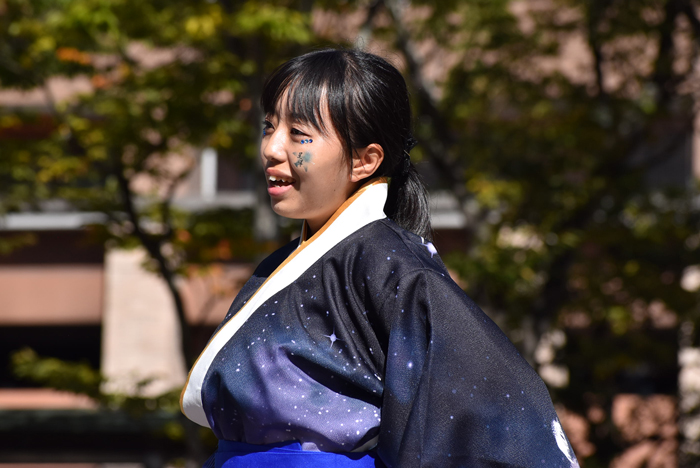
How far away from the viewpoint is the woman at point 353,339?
3.92 feet

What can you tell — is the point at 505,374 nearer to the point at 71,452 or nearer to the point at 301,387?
Answer: the point at 301,387

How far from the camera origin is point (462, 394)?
47.0 inches

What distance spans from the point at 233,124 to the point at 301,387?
3792 mm

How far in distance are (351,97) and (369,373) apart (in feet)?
1.69

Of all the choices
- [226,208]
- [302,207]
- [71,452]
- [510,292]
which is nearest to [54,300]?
[71,452]

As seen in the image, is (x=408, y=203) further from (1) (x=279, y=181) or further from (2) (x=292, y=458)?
(2) (x=292, y=458)

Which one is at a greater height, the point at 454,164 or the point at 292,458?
the point at 292,458

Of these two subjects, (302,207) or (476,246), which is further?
(476,246)

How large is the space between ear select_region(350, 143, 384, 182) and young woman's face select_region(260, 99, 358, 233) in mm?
14

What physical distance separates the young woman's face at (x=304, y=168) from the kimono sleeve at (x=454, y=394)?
0.90ft

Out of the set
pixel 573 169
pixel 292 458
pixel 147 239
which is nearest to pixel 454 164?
pixel 573 169

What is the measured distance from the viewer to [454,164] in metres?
5.86

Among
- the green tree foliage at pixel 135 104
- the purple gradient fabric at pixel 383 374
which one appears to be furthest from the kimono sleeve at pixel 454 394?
the green tree foliage at pixel 135 104

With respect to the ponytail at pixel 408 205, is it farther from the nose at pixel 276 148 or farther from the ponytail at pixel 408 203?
the nose at pixel 276 148
